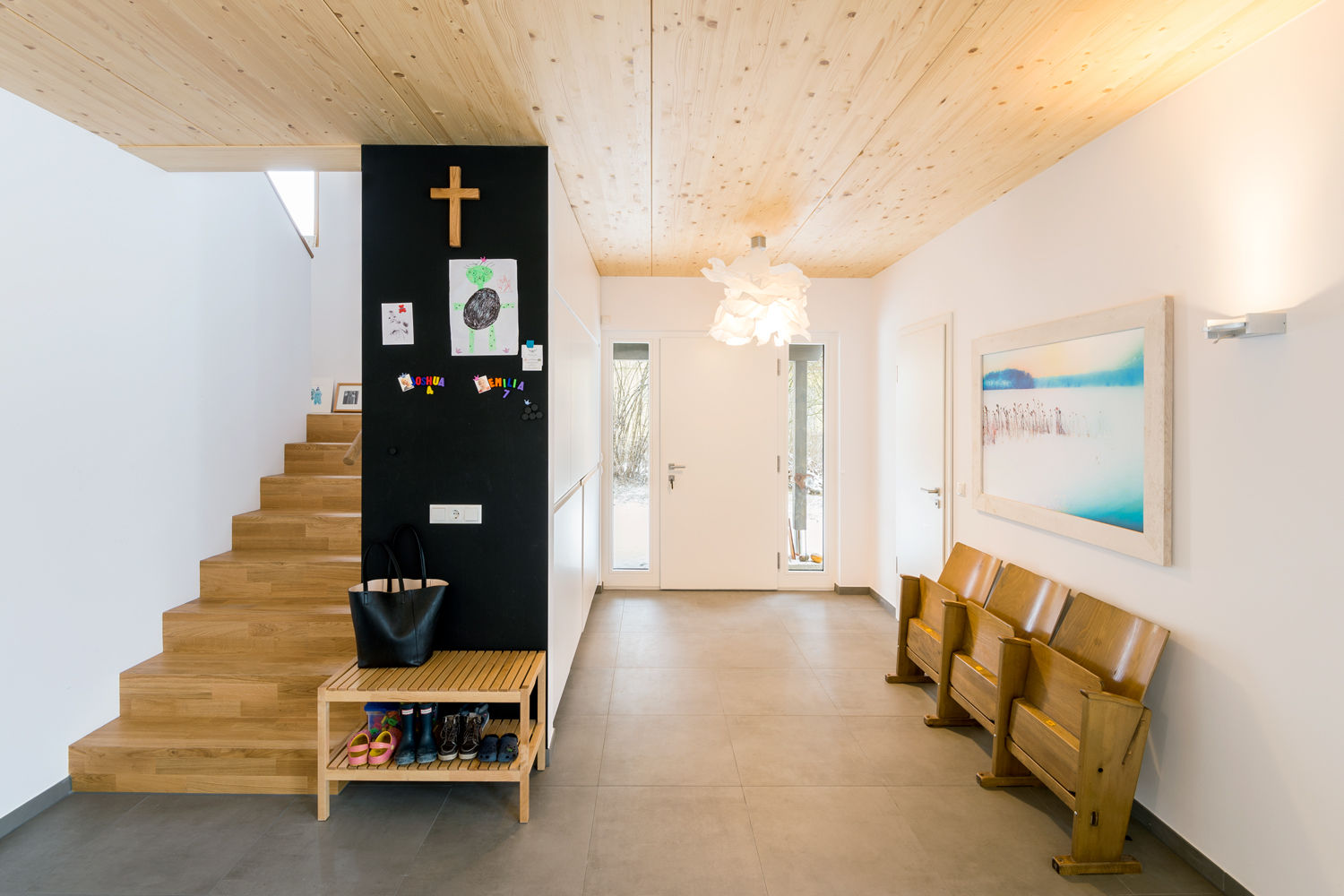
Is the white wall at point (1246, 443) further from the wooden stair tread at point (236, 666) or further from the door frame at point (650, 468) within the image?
the door frame at point (650, 468)

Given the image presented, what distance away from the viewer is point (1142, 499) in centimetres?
231

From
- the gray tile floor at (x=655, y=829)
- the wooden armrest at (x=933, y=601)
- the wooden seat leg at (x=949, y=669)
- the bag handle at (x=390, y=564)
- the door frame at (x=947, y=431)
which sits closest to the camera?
A: the gray tile floor at (x=655, y=829)

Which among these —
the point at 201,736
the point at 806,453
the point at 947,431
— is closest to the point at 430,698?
the point at 201,736

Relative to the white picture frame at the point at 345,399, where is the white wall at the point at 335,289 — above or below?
above

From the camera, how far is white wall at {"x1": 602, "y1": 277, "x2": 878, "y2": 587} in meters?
5.28

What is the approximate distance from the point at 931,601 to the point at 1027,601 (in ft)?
1.78

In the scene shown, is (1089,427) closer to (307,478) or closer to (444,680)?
(444,680)

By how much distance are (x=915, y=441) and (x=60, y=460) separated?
4273 millimetres

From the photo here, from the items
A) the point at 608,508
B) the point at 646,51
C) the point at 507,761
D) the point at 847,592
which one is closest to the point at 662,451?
the point at 608,508

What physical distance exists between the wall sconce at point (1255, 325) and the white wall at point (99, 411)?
12.5 ft

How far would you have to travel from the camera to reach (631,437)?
538cm

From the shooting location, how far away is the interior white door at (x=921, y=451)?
3961 millimetres

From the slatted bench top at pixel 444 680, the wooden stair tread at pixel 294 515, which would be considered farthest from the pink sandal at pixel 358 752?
the wooden stair tread at pixel 294 515

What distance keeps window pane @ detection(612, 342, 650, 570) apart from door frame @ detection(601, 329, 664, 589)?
4 centimetres
